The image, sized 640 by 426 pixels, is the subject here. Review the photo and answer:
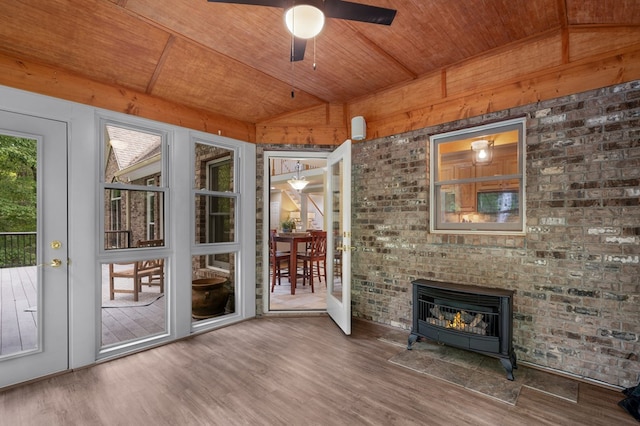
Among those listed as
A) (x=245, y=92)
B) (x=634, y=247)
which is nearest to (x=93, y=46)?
(x=245, y=92)

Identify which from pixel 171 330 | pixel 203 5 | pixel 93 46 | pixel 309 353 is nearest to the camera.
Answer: pixel 203 5

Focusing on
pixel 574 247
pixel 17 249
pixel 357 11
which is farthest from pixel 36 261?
pixel 574 247

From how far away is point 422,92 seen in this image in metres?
3.53

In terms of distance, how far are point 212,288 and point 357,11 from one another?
11.4 feet

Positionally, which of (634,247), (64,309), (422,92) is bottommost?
(64,309)

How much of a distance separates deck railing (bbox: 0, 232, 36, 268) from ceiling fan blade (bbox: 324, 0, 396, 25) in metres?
2.92

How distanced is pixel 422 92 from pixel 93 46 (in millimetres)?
3126

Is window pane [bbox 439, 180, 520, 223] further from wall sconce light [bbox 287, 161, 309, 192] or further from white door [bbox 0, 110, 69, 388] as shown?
wall sconce light [bbox 287, 161, 309, 192]

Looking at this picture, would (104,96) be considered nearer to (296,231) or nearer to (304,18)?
(304,18)

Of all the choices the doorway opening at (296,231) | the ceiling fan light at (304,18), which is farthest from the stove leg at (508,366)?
the ceiling fan light at (304,18)

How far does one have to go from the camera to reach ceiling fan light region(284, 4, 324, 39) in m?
1.72

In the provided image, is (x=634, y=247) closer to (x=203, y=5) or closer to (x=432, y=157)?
(x=432, y=157)

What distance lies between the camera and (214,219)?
4.49 m

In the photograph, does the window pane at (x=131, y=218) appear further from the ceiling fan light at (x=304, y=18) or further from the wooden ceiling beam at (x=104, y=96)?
the ceiling fan light at (x=304, y=18)
